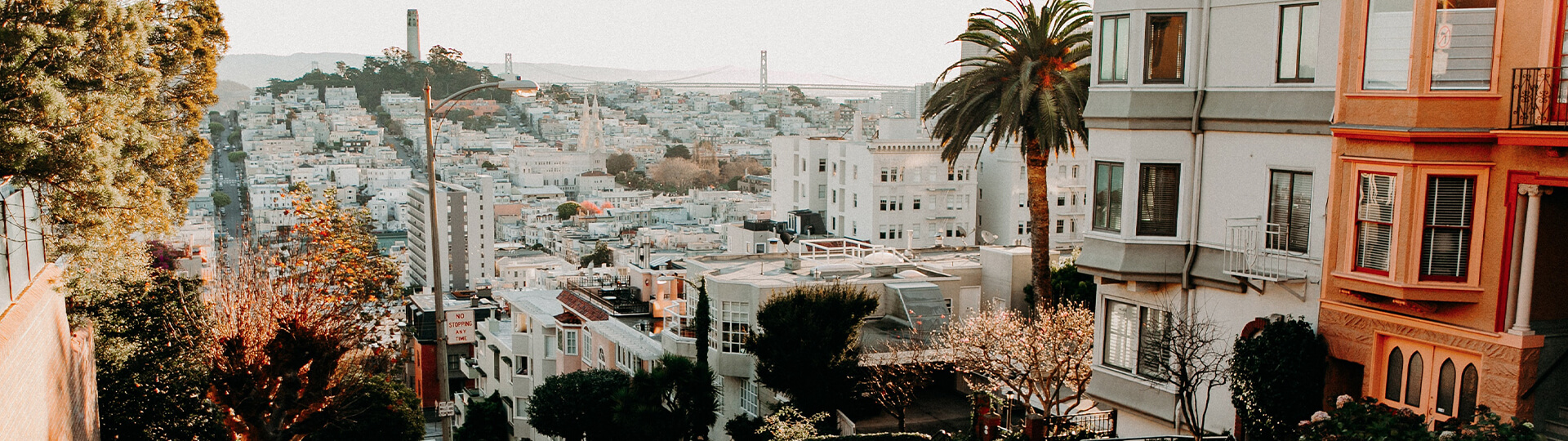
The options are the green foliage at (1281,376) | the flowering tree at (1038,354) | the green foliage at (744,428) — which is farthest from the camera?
the green foliage at (744,428)

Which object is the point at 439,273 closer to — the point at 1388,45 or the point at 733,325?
the point at 1388,45

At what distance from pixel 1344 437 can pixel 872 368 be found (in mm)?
12853

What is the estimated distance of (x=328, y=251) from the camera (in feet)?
56.3

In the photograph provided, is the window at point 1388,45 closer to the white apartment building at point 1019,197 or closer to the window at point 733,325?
the window at point 733,325

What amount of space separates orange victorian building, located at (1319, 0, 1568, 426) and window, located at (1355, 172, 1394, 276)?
0.01 m

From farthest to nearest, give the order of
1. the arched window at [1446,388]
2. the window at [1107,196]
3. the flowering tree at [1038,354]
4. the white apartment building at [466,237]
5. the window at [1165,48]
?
the white apartment building at [466,237]
the flowering tree at [1038,354]
the window at [1107,196]
the window at [1165,48]
the arched window at [1446,388]

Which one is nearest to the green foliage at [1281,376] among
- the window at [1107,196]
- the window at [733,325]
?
the window at [1107,196]

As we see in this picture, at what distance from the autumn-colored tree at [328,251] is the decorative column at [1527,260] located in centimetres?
1362

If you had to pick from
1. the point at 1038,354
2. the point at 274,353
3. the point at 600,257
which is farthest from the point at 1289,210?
the point at 600,257

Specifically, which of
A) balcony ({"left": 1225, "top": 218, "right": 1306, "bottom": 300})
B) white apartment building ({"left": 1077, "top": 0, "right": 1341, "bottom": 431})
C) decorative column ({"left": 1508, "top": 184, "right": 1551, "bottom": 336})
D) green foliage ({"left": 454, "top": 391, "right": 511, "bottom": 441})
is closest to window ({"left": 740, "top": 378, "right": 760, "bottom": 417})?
green foliage ({"left": 454, "top": 391, "right": 511, "bottom": 441})

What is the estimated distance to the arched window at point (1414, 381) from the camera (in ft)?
34.3

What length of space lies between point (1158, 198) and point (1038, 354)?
3.83 m

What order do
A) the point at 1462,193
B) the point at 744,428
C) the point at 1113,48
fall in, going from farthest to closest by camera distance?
the point at 744,428, the point at 1113,48, the point at 1462,193

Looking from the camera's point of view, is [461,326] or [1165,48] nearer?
[1165,48]
